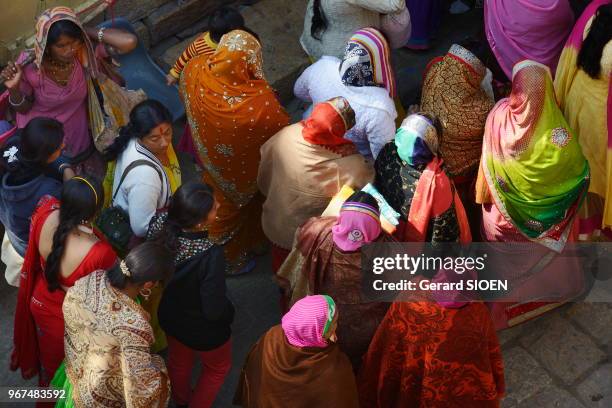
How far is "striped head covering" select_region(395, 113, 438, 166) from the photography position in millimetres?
3863

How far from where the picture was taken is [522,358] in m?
4.76

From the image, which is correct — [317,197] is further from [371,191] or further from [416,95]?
[416,95]

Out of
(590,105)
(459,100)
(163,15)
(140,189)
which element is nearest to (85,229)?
(140,189)

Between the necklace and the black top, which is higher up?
the necklace

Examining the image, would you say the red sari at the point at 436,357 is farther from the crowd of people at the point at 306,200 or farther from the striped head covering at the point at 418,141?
the striped head covering at the point at 418,141

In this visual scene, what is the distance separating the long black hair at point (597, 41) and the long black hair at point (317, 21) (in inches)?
62.2

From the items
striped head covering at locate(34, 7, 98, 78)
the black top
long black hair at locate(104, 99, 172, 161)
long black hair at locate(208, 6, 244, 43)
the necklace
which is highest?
striped head covering at locate(34, 7, 98, 78)

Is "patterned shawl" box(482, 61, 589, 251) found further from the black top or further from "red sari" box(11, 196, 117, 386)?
"red sari" box(11, 196, 117, 386)

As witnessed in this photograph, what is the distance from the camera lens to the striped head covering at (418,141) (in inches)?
152

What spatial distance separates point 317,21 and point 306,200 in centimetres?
139

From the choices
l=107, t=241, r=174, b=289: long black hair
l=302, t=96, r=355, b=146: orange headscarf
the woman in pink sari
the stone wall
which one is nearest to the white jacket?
the woman in pink sari

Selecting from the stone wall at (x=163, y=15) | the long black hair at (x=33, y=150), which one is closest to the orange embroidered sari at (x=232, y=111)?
the long black hair at (x=33, y=150)

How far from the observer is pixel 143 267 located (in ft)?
10.9

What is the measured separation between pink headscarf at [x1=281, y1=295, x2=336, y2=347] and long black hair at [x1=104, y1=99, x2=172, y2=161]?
4.04ft
